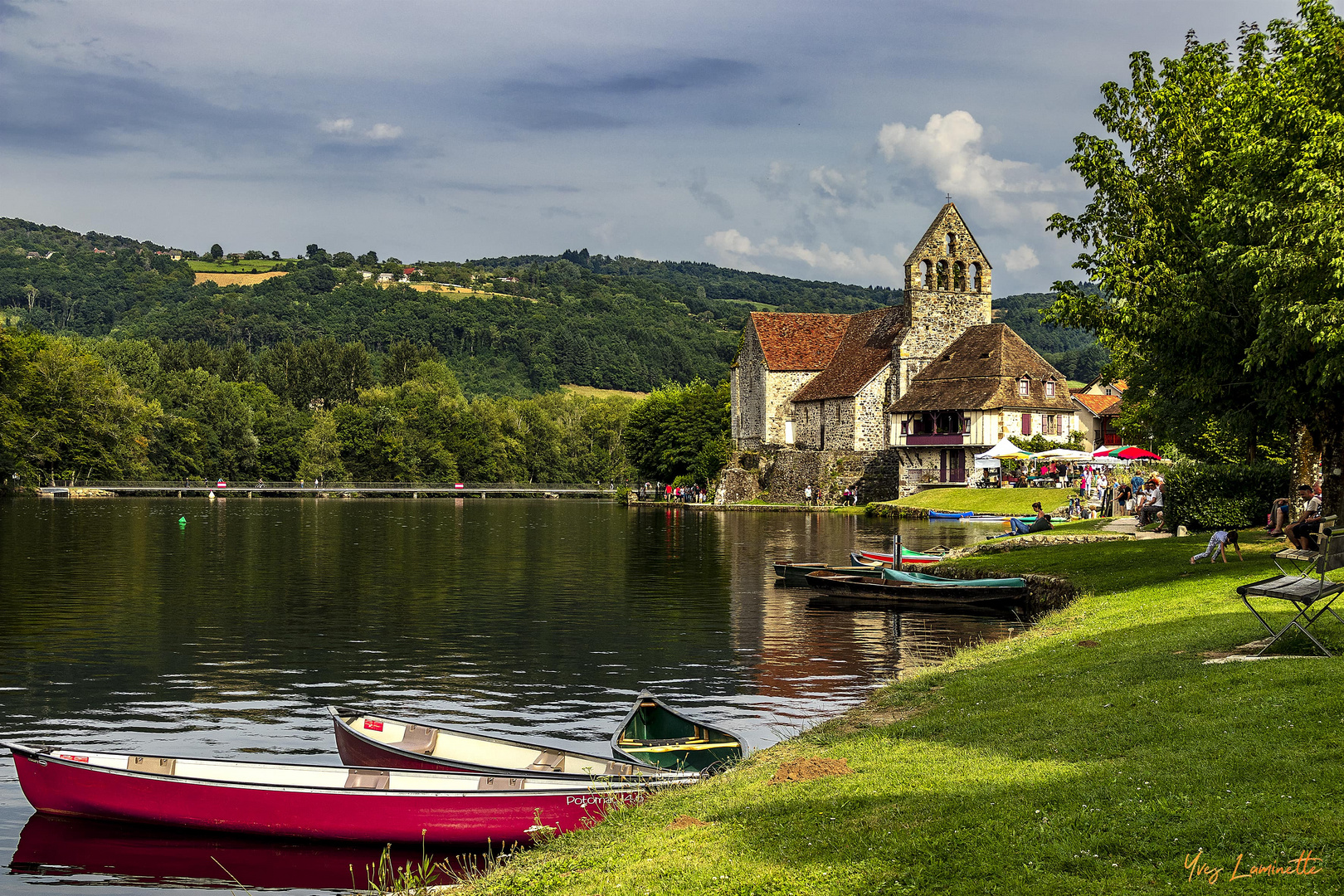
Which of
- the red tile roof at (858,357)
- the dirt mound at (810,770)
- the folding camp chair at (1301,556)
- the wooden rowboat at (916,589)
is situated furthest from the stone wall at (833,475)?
the dirt mound at (810,770)

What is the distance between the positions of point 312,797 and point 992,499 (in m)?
64.3

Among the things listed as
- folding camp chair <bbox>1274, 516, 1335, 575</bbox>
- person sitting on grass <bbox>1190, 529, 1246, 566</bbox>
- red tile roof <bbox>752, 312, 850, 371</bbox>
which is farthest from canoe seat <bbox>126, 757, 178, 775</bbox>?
red tile roof <bbox>752, 312, 850, 371</bbox>

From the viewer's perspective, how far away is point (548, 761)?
1359 centimetres

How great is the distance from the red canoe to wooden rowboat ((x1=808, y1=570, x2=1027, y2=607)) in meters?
19.0

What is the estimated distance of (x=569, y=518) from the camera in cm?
8850

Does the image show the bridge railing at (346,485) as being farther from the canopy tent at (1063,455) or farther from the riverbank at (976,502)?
the canopy tent at (1063,455)

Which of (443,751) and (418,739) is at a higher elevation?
(418,739)

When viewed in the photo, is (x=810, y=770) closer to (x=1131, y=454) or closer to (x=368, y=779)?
(x=368, y=779)

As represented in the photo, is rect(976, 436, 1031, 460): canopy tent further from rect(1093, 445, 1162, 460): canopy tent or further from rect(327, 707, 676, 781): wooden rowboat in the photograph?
rect(327, 707, 676, 781): wooden rowboat

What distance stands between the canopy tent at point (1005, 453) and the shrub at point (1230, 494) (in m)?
35.8

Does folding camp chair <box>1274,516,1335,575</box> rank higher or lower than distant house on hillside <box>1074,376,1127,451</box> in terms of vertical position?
lower

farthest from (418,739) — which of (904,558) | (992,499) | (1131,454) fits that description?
(992,499)

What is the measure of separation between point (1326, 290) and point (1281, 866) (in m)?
19.7

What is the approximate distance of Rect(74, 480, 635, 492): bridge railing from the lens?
126 metres
